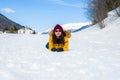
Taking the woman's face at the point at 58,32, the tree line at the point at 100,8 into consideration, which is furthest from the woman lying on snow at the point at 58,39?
the tree line at the point at 100,8

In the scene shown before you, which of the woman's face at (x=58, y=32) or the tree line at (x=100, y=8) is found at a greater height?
the tree line at (x=100, y=8)

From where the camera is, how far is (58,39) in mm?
11453

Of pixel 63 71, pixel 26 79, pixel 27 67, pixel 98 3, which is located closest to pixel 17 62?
pixel 27 67

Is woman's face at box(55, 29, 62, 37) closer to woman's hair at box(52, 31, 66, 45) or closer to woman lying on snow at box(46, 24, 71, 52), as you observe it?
woman lying on snow at box(46, 24, 71, 52)

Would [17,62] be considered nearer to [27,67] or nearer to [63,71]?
[27,67]

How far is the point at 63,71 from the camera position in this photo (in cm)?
737

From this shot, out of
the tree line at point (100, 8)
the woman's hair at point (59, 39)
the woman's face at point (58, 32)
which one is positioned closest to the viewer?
the woman's face at point (58, 32)

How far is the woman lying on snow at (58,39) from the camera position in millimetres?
11279

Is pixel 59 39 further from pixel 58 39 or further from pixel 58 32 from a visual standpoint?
pixel 58 32

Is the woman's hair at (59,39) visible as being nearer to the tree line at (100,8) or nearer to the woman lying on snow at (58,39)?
the woman lying on snow at (58,39)

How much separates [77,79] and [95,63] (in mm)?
1960

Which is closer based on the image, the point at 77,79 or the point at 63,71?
the point at 77,79

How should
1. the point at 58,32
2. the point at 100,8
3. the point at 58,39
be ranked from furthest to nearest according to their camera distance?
Answer: the point at 100,8 → the point at 58,39 → the point at 58,32

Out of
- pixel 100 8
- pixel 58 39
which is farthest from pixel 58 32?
pixel 100 8
